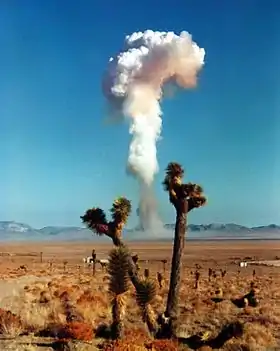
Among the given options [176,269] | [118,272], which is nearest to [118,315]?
[118,272]

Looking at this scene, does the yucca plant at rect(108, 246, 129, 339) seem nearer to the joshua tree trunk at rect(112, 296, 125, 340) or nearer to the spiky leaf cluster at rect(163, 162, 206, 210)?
the joshua tree trunk at rect(112, 296, 125, 340)

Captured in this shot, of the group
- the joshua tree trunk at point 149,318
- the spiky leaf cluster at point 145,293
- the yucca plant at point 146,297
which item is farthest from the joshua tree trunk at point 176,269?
the spiky leaf cluster at point 145,293

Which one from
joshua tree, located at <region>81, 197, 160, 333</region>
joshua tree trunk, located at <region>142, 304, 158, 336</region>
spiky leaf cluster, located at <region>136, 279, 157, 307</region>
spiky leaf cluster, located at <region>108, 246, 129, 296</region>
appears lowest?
joshua tree trunk, located at <region>142, 304, 158, 336</region>

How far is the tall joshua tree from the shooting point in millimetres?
17406

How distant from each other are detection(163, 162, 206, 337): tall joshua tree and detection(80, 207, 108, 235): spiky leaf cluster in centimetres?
208

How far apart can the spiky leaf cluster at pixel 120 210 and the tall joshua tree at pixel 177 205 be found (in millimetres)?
1591

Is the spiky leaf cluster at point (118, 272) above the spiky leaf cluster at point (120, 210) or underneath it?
underneath

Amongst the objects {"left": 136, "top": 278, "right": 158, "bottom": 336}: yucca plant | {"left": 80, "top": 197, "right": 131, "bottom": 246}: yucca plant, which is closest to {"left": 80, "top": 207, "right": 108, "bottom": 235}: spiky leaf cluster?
{"left": 80, "top": 197, "right": 131, "bottom": 246}: yucca plant

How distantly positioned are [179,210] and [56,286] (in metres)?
15.4

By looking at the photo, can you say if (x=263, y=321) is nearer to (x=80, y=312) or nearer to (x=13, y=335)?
(x=80, y=312)

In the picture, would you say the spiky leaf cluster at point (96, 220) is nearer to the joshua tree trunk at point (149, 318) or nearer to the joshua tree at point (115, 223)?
the joshua tree at point (115, 223)

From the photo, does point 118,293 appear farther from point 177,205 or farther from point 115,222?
point 177,205

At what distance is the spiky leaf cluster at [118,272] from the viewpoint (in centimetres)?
1494

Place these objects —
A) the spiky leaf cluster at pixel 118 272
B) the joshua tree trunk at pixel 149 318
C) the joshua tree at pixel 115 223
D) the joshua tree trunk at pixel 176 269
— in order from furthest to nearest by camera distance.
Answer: the joshua tree trunk at pixel 176 269 → the joshua tree at pixel 115 223 → the joshua tree trunk at pixel 149 318 → the spiky leaf cluster at pixel 118 272
